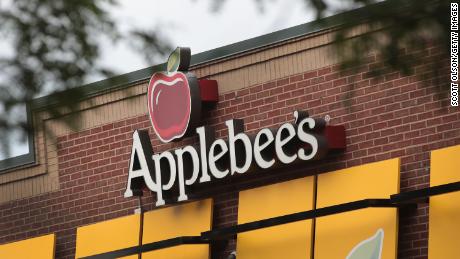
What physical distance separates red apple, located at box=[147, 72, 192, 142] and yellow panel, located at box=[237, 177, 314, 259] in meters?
1.39

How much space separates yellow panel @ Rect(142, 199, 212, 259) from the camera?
15469mm

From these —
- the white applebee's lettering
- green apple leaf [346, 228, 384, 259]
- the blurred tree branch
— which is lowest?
the blurred tree branch

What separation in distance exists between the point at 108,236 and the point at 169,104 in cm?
220

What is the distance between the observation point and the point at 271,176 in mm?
14977

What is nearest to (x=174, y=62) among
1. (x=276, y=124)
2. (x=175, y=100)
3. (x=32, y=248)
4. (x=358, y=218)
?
(x=175, y=100)

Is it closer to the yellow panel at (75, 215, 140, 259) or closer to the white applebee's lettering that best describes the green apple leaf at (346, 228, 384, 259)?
the white applebee's lettering

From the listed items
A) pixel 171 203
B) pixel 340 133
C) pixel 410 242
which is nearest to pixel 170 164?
pixel 171 203

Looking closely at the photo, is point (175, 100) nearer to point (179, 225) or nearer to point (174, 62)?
point (174, 62)

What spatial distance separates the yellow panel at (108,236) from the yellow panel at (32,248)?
0.60 metres

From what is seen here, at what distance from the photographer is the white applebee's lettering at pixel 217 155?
14.2 meters

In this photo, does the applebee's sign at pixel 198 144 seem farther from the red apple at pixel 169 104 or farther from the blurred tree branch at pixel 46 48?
the blurred tree branch at pixel 46 48

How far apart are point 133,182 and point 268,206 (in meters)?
2.42

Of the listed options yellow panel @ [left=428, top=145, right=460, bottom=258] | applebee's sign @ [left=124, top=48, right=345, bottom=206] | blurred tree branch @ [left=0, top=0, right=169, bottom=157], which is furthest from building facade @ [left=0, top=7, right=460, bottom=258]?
blurred tree branch @ [left=0, top=0, right=169, bottom=157]

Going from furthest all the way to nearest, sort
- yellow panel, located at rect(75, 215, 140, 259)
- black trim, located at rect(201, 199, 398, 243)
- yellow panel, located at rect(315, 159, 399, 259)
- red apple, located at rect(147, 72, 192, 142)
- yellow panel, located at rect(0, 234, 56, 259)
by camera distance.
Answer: yellow panel, located at rect(0, 234, 56, 259) < yellow panel, located at rect(75, 215, 140, 259) < red apple, located at rect(147, 72, 192, 142) < yellow panel, located at rect(315, 159, 399, 259) < black trim, located at rect(201, 199, 398, 243)
